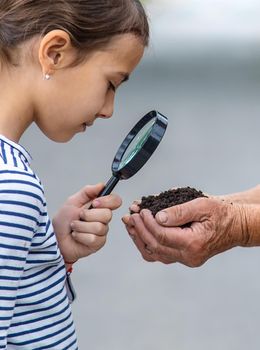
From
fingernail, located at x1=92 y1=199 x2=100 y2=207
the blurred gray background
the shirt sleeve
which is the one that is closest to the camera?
the shirt sleeve

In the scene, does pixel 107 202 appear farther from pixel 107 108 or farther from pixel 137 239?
pixel 137 239

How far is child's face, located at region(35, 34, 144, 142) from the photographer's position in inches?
66.5

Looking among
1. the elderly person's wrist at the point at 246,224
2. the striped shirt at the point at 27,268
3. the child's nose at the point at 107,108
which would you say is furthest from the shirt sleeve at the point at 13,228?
the elderly person's wrist at the point at 246,224

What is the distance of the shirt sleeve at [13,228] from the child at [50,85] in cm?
2

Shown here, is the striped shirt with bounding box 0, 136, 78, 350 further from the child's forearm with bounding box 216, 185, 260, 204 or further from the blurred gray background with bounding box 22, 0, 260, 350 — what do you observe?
the blurred gray background with bounding box 22, 0, 260, 350

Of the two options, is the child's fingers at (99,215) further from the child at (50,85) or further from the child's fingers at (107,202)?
the child at (50,85)

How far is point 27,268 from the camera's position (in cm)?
163

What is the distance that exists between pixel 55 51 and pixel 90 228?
0.37m

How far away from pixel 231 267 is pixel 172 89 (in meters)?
3.21

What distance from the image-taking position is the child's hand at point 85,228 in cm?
184

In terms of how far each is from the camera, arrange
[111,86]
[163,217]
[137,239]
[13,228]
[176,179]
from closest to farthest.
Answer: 1. [13,228]
2. [111,86]
3. [163,217]
4. [137,239]
5. [176,179]

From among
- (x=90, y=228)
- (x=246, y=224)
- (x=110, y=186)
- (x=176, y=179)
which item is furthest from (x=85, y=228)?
(x=176, y=179)

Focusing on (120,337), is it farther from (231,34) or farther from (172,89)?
(231,34)

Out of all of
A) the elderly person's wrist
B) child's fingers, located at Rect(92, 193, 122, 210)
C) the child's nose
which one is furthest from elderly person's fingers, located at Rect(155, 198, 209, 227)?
the child's nose
